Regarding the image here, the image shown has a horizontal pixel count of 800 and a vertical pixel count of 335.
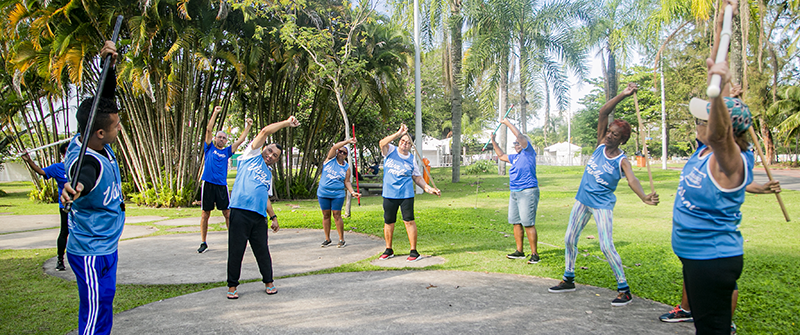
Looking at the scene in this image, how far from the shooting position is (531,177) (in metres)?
6.48

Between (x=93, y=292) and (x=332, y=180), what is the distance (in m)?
4.79

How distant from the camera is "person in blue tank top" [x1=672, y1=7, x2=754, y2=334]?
256 centimetres

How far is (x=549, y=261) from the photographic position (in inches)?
257

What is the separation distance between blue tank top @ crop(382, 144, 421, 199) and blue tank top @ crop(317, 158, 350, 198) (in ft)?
3.90

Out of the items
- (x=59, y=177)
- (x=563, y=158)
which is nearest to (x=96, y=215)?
(x=59, y=177)

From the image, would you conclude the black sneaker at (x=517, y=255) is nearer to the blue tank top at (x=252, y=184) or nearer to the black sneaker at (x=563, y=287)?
the black sneaker at (x=563, y=287)

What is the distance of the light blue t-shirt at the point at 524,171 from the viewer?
6473mm

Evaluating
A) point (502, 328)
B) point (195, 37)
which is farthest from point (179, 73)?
point (502, 328)

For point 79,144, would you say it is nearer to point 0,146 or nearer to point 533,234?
point 533,234

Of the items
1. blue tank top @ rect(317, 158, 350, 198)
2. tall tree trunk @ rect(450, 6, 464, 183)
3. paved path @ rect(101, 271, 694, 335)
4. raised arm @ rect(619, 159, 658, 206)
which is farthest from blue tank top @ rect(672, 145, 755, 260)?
tall tree trunk @ rect(450, 6, 464, 183)

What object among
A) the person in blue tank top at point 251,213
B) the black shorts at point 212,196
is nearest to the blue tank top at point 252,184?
the person in blue tank top at point 251,213

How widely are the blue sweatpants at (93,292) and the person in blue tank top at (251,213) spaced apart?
5.83 feet

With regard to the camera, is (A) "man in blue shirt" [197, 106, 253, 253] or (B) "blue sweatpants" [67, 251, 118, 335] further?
(A) "man in blue shirt" [197, 106, 253, 253]

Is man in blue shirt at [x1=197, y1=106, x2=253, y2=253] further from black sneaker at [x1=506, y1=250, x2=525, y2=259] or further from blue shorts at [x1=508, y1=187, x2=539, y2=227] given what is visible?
black sneaker at [x1=506, y1=250, x2=525, y2=259]
